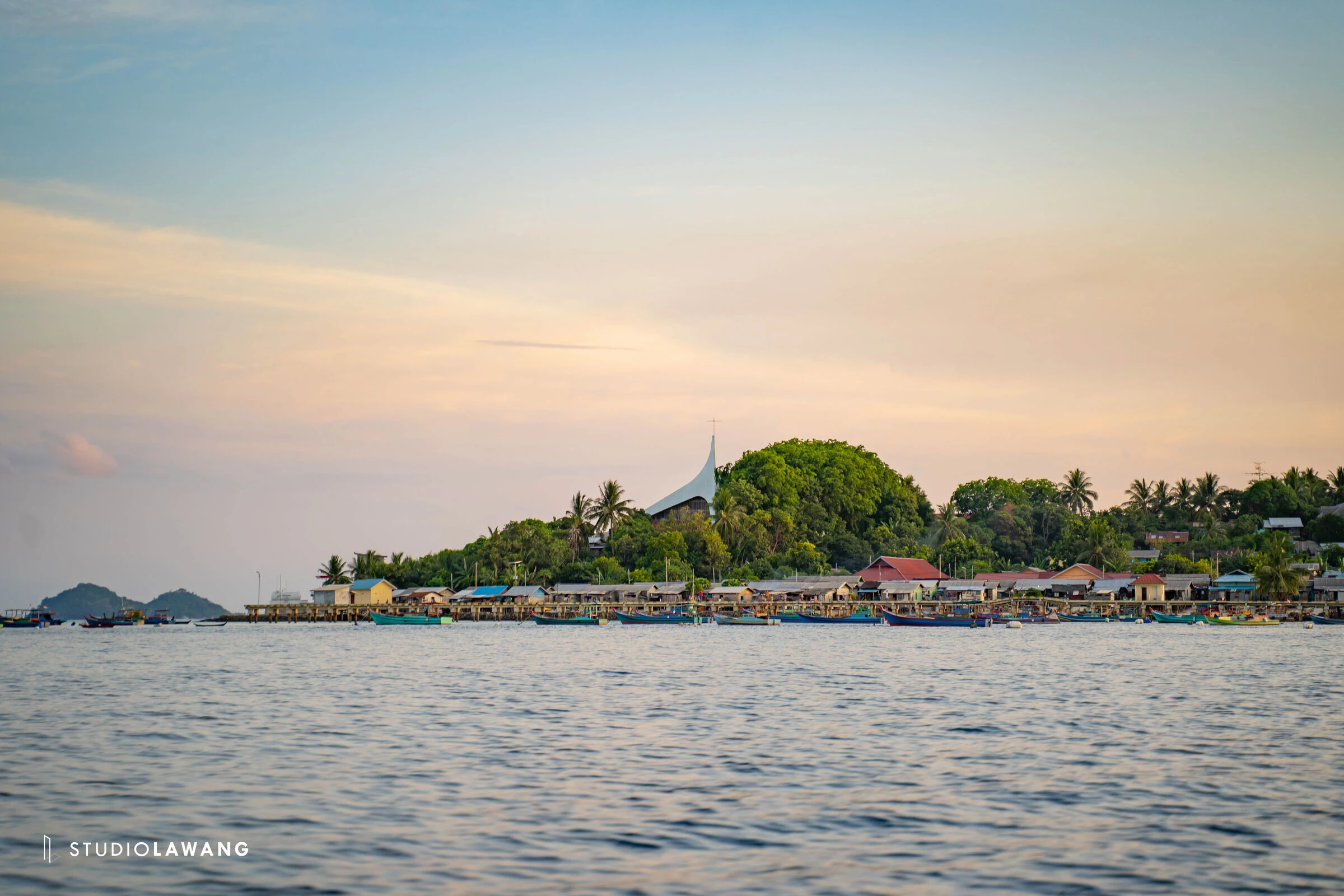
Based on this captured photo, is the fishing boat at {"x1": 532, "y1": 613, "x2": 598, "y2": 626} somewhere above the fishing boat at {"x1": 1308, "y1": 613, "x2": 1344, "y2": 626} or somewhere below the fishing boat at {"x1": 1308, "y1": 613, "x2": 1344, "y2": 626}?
above

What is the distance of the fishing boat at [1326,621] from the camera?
72.1 m

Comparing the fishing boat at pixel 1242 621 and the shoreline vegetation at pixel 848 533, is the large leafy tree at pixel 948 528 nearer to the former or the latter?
the shoreline vegetation at pixel 848 533

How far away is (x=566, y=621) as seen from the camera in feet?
250

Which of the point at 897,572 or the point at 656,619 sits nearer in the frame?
the point at 656,619

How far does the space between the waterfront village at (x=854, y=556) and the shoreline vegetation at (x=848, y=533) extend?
17 centimetres

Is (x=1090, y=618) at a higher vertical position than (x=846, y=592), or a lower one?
lower

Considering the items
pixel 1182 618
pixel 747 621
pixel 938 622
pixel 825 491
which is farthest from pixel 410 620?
pixel 1182 618

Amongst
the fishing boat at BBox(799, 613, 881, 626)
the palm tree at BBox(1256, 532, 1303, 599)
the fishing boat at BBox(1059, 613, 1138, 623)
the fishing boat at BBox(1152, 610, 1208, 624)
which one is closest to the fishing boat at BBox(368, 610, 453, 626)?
the fishing boat at BBox(799, 613, 881, 626)

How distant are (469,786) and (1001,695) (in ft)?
48.0

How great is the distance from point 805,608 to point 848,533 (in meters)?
20.1

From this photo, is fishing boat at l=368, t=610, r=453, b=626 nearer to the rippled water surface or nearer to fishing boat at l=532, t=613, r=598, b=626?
fishing boat at l=532, t=613, r=598, b=626

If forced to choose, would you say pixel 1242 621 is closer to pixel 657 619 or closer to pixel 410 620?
pixel 657 619

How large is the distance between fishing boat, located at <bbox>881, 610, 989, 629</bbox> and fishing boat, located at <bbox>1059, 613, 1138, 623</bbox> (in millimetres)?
12252

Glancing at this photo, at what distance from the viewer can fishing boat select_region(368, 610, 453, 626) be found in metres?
78.6
